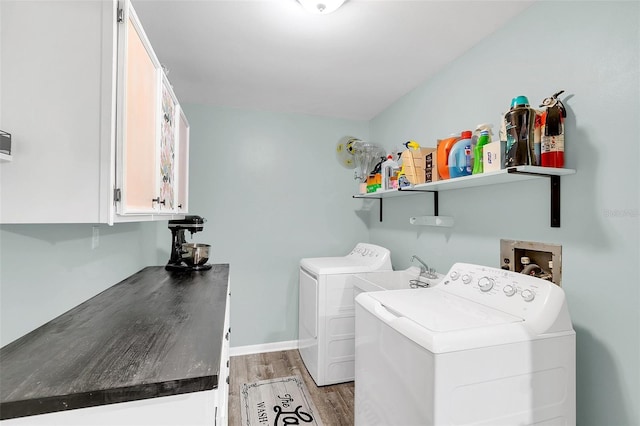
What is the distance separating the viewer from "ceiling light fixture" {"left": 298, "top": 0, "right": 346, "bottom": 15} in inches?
56.1

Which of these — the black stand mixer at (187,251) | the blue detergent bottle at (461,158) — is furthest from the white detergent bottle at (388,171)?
the black stand mixer at (187,251)

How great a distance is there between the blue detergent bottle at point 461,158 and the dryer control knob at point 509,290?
0.60 m

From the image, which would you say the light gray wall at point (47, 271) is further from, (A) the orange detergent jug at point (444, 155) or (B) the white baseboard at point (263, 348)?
(A) the orange detergent jug at point (444, 155)

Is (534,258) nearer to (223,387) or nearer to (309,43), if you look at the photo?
(223,387)

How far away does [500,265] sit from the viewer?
162 cm

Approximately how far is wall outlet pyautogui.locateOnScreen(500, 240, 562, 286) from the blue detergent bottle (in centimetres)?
44

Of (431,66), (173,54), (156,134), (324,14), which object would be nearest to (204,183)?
(173,54)

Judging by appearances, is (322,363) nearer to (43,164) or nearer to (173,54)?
(43,164)

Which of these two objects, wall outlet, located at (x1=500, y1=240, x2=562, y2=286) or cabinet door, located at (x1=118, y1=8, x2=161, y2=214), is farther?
wall outlet, located at (x1=500, y1=240, x2=562, y2=286)

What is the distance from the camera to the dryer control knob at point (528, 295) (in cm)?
119

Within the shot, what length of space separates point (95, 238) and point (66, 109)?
2.57ft

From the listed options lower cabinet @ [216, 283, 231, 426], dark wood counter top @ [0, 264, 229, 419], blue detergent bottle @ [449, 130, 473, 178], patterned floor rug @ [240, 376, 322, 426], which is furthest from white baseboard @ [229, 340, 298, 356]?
blue detergent bottle @ [449, 130, 473, 178]

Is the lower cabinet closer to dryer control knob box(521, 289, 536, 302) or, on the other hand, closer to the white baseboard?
dryer control knob box(521, 289, 536, 302)

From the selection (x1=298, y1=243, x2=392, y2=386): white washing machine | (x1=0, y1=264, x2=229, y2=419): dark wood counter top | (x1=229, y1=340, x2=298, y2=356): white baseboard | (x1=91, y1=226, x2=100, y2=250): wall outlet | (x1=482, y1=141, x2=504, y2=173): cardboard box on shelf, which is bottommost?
Result: (x1=229, y1=340, x2=298, y2=356): white baseboard
